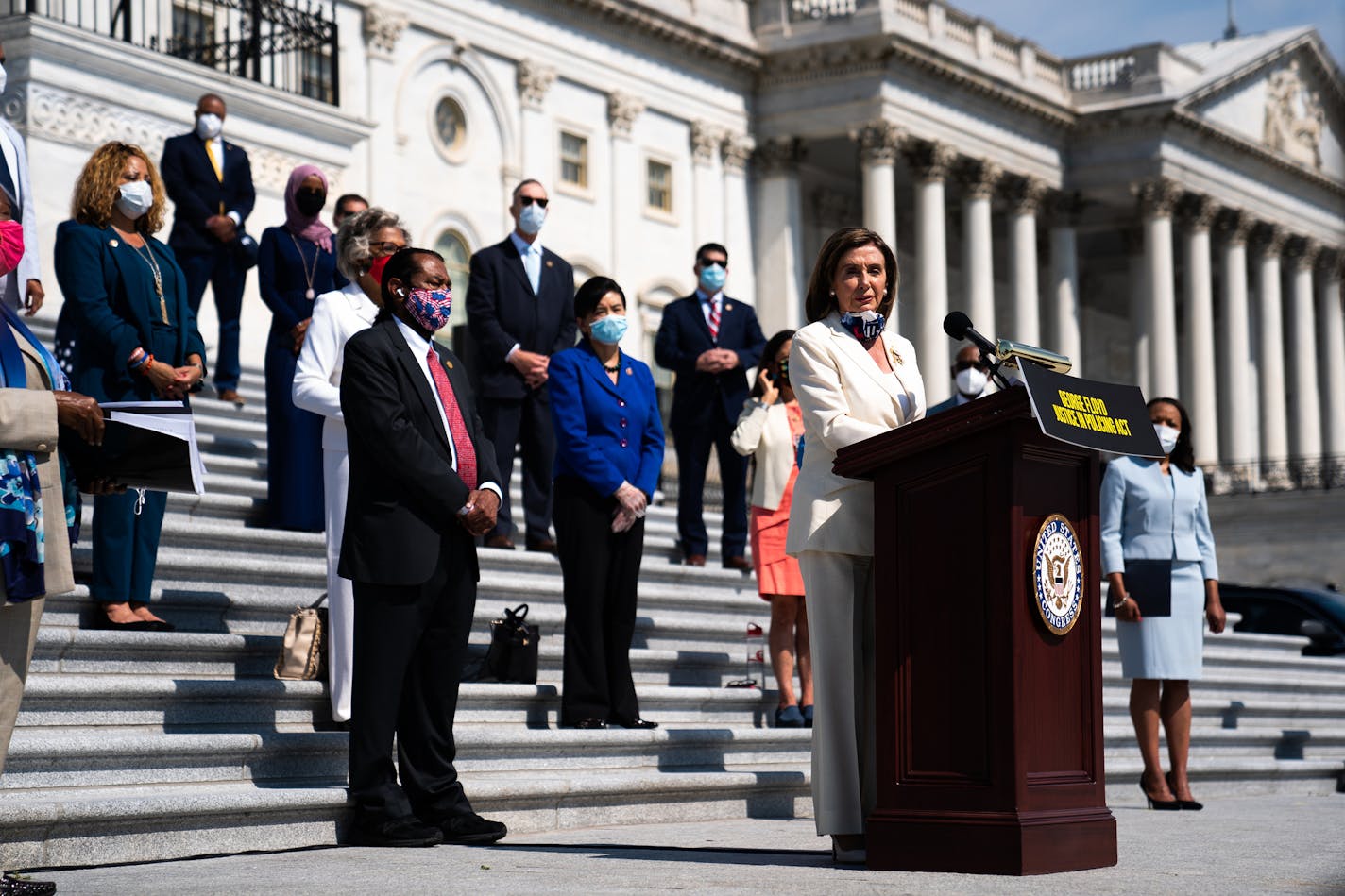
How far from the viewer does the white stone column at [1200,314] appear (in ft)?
170

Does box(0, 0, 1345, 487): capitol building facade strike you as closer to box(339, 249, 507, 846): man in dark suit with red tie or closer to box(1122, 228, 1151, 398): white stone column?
box(1122, 228, 1151, 398): white stone column

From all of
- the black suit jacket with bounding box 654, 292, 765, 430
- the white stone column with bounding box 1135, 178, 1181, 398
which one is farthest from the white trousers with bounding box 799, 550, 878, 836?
the white stone column with bounding box 1135, 178, 1181, 398

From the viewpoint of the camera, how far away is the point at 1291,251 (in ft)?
191

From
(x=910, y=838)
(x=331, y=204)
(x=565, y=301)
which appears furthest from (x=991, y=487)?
(x=331, y=204)

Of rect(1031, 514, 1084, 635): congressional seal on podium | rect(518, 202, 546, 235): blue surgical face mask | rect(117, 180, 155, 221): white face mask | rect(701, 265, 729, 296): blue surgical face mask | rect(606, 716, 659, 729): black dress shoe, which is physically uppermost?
rect(518, 202, 546, 235): blue surgical face mask

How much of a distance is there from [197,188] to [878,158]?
29338 mm

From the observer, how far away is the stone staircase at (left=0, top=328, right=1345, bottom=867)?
25.7ft

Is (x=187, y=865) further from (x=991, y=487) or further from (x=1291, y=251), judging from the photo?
(x=1291, y=251)

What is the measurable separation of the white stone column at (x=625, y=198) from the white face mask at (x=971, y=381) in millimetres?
25911

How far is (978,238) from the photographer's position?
47.0 m

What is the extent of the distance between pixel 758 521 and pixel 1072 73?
1617 inches

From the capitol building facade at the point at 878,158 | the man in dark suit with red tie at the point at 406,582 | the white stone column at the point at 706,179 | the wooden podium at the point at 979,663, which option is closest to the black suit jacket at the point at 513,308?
the man in dark suit with red tie at the point at 406,582

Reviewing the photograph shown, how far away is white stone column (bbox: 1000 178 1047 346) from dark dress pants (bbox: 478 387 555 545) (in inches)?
1411

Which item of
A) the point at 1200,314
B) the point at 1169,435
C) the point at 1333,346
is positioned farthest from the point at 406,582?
the point at 1333,346
